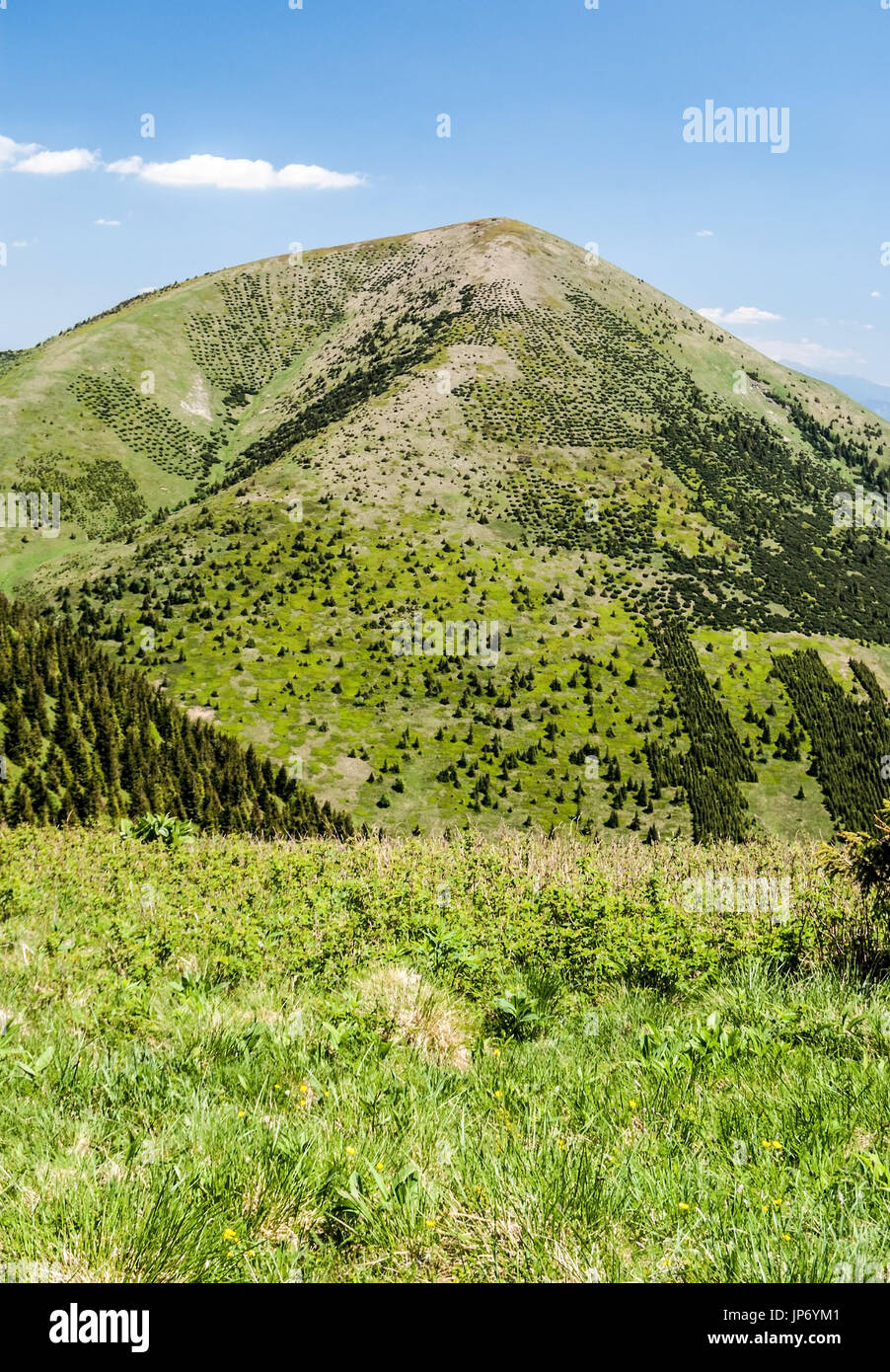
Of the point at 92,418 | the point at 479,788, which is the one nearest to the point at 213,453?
the point at 92,418

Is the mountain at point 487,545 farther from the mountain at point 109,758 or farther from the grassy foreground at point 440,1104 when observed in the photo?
the grassy foreground at point 440,1104

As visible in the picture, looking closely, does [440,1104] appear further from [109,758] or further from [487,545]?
[487,545]

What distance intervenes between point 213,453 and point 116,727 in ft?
413

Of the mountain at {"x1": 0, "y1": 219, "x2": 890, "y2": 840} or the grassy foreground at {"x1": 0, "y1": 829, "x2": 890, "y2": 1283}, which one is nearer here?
the grassy foreground at {"x1": 0, "y1": 829, "x2": 890, "y2": 1283}

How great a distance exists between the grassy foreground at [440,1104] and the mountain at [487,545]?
1154 cm

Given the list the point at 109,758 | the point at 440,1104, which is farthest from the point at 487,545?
the point at 440,1104

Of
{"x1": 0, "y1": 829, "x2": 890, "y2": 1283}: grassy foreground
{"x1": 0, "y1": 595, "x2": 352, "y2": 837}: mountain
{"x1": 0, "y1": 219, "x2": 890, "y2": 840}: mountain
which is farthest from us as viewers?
{"x1": 0, "y1": 219, "x2": 890, "y2": 840}: mountain

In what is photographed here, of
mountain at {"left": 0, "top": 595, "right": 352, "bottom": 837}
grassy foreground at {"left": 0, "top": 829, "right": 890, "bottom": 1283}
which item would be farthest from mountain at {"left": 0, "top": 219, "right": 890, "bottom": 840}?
grassy foreground at {"left": 0, "top": 829, "right": 890, "bottom": 1283}

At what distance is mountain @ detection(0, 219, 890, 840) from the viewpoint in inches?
2501

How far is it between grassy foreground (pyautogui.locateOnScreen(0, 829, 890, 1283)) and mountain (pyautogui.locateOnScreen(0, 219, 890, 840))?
1154 centimetres

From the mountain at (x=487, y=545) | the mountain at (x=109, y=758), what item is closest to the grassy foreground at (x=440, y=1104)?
the mountain at (x=487, y=545)

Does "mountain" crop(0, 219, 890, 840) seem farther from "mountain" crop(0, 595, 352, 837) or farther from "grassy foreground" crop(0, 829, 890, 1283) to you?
"grassy foreground" crop(0, 829, 890, 1283)

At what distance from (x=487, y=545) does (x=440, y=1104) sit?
305 ft
